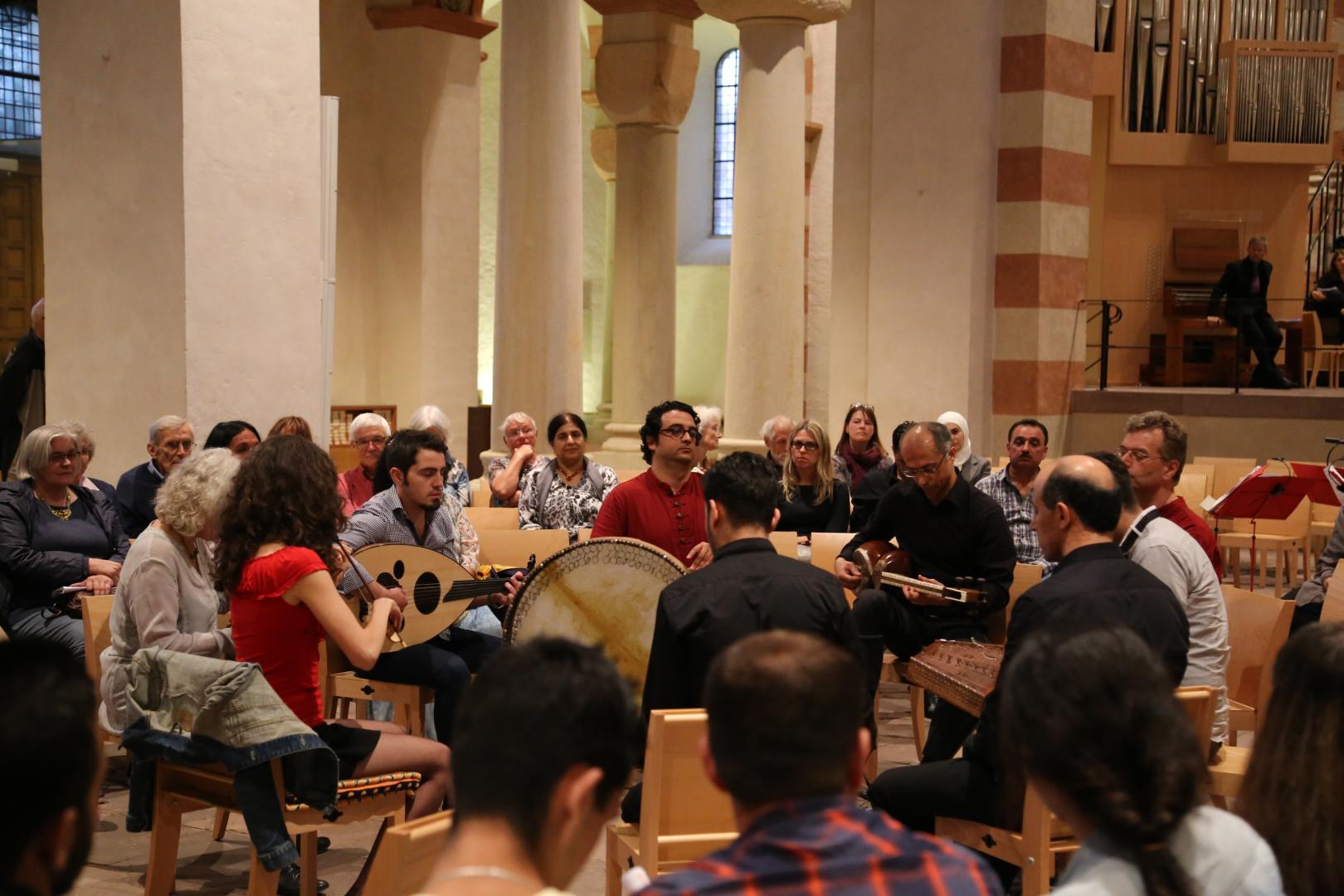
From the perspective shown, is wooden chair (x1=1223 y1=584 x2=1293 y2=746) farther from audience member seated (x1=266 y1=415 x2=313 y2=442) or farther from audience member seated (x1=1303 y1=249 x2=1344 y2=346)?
audience member seated (x1=1303 y1=249 x2=1344 y2=346)

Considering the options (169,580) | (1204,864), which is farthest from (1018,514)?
(1204,864)

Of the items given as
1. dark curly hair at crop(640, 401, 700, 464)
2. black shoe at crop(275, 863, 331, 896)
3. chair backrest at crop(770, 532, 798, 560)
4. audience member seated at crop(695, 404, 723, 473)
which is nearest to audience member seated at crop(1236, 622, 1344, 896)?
black shoe at crop(275, 863, 331, 896)

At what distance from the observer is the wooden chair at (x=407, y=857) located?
7.97 ft

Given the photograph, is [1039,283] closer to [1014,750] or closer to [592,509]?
[592,509]

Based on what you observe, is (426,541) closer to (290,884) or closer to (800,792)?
(290,884)

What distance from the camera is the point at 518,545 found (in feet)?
20.6

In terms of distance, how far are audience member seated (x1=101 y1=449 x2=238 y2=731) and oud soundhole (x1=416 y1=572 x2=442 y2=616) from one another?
1141mm

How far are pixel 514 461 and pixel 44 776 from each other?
6.00 m

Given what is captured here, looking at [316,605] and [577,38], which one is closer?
[316,605]

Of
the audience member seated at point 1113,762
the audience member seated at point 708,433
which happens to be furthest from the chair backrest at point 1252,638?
the audience member seated at point 708,433

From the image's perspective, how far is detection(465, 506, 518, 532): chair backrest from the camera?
6941mm

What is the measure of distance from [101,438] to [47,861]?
17.6 ft

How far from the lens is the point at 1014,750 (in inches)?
75.8

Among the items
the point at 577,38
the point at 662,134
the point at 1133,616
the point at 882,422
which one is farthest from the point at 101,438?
the point at 882,422
